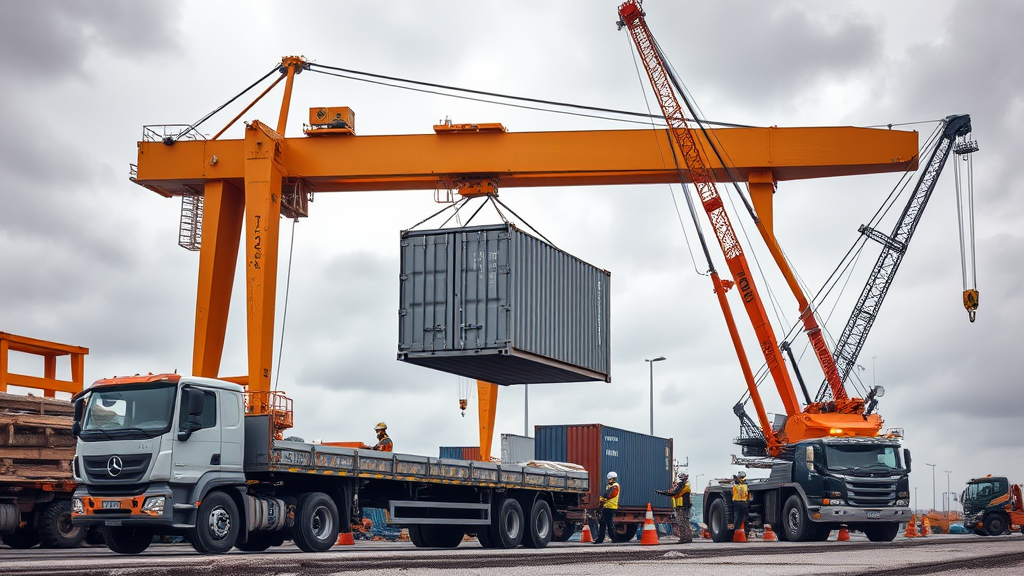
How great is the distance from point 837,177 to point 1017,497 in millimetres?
11523

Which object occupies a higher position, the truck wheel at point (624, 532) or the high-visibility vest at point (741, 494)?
the high-visibility vest at point (741, 494)

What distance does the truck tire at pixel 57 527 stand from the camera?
696 inches

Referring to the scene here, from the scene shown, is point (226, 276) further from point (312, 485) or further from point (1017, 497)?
point (1017, 497)

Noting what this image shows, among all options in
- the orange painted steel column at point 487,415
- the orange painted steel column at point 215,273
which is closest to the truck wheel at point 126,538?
the orange painted steel column at point 215,273

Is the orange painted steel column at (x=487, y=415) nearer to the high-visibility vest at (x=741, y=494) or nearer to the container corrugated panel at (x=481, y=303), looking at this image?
the high-visibility vest at (x=741, y=494)

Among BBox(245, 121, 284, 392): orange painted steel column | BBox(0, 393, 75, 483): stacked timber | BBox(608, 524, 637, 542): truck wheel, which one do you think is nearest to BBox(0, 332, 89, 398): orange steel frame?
BBox(0, 393, 75, 483): stacked timber

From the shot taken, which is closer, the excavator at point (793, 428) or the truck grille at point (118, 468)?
the truck grille at point (118, 468)

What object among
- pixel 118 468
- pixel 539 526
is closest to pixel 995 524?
pixel 539 526

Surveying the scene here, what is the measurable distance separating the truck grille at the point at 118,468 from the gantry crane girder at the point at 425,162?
37.2 ft

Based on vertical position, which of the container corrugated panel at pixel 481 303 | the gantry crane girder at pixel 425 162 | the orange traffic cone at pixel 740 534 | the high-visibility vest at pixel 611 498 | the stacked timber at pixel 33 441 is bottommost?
the orange traffic cone at pixel 740 534

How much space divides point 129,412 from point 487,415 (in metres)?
20.8

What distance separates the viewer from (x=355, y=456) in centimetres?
1590

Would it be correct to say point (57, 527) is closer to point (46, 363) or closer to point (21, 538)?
point (21, 538)

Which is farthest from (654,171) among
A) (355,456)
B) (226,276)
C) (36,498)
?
(36,498)
